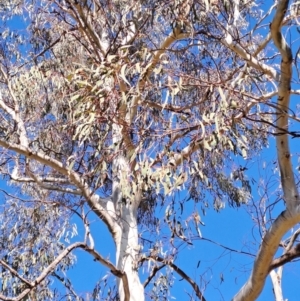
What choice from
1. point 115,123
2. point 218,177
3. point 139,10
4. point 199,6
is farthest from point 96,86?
point 218,177

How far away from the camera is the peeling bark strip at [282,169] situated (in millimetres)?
2922

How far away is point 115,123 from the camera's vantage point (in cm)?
359

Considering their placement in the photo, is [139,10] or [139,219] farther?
[139,219]

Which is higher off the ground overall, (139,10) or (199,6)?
(139,10)

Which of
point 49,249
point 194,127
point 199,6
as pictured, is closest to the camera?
point 194,127

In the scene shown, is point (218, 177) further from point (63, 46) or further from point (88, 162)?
point (63, 46)

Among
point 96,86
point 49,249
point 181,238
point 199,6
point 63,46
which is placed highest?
point 63,46

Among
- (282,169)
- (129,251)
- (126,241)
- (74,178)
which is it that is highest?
(74,178)

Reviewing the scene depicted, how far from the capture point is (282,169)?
119 inches

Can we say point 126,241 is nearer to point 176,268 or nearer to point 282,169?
point 176,268

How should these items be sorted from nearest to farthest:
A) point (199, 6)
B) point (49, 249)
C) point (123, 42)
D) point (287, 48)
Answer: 1. point (287, 48)
2. point (199, 6)
3. point (123, 42)
4. point (49, 249)

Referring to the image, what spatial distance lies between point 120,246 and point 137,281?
323mm

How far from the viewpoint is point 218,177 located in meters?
5.55

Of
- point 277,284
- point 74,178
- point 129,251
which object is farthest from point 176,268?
point 277,284
